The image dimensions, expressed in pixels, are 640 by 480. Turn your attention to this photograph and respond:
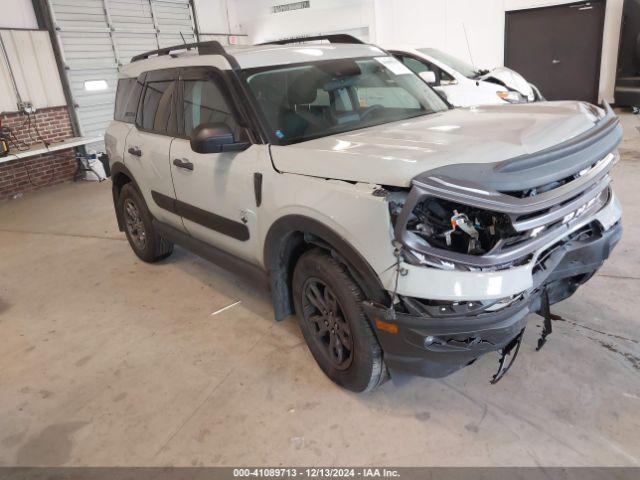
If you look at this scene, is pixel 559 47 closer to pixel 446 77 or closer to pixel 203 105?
pixel 446 77

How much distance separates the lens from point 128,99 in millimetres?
4227

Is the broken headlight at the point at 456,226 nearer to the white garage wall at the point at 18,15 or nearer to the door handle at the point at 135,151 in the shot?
the door handle at the point at 135,151

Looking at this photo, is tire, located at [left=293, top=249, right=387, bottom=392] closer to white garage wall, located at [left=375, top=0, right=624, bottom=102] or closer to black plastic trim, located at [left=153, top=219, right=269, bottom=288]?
black plastic trim, located at [left=153, top=219, right=269, bottom=288]

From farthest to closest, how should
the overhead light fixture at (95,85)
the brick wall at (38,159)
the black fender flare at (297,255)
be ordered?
1. the overhead light fixture at (95,85)
2. the brick wall at (38,159)
3. the black fender flare at (297,255)

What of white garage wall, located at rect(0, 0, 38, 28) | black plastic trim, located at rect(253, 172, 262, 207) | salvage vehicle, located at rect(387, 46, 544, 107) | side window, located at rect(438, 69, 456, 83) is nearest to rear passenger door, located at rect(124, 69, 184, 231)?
black plastic trim, located at rect(253, 172, 262, 207)

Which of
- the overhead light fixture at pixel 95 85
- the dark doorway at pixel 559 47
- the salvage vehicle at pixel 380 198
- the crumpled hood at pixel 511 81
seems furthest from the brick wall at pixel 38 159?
the dark doorway at pixel 559 47

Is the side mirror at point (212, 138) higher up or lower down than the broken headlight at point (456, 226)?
higher up

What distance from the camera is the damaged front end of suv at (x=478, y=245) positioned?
6.04 feet

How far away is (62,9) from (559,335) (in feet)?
31.9

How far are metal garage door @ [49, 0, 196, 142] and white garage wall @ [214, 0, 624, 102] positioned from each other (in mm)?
2033

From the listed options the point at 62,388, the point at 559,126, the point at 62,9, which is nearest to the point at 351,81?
the point at 559,126

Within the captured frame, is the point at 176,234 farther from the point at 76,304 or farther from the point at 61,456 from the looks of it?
the point at 61,456

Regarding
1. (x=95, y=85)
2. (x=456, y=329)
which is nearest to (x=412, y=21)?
(x=95, y=85)

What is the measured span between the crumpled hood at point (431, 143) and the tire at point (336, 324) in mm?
473
